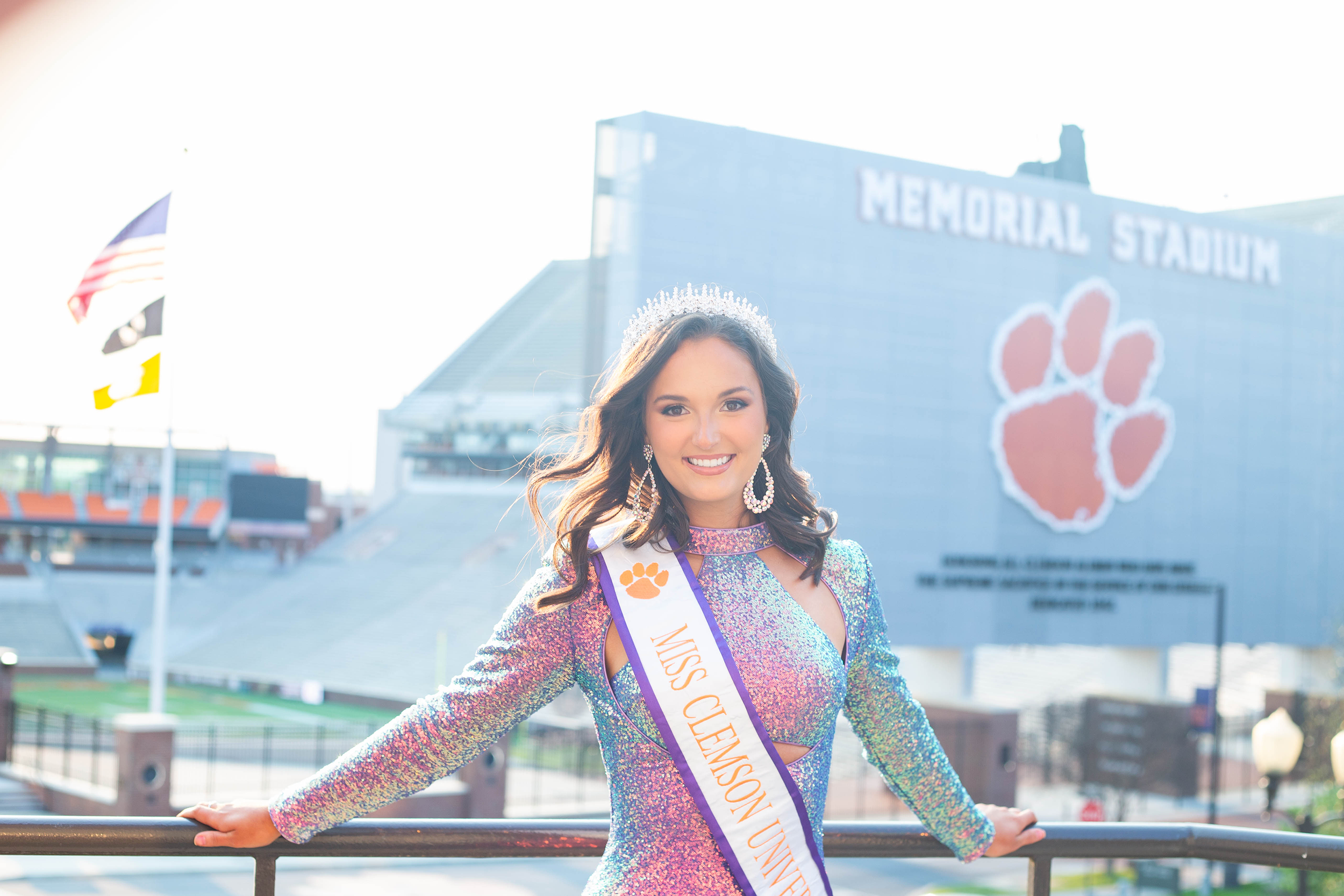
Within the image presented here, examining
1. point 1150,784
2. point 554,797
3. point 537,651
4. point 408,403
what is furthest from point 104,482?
point 537,651

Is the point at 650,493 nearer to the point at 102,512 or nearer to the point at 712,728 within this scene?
the point at 712,728

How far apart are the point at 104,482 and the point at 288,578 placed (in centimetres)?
852

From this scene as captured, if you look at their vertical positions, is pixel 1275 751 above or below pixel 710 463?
below

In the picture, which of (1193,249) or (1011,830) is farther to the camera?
(1193,249)

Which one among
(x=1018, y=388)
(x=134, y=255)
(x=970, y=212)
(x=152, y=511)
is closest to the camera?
(x=134, y=255)

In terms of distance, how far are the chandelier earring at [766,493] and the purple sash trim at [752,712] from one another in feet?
0.37

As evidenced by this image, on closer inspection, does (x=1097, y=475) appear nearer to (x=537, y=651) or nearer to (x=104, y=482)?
(x=537, y=651)

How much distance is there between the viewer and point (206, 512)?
45938 millimetres

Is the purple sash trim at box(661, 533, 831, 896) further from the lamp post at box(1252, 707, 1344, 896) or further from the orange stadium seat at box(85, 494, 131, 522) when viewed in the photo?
the orange stadium seat at box(85, 494, 131, 522)

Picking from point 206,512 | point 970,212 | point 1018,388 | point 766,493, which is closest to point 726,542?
point 766,493

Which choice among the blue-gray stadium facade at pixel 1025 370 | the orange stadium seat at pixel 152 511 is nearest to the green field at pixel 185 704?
the blue-gray stadium facade at pixel 1025 370

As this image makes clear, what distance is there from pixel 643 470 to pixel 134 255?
1140 cm

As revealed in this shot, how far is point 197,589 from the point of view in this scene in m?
42.7

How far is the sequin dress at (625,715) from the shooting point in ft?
5.09
